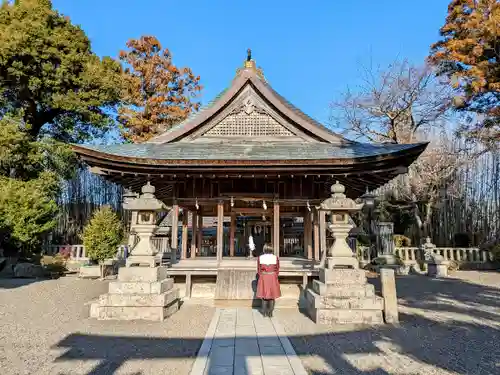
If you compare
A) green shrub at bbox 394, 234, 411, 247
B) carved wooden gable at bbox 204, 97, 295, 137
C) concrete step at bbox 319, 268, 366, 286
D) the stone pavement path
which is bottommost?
the stone pavement path

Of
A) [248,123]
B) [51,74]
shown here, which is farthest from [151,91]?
[248,123]

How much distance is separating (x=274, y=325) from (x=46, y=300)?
21.7ft

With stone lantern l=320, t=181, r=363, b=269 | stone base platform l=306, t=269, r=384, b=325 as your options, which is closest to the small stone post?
stone base platform l=306, t=269, r=384, b=325

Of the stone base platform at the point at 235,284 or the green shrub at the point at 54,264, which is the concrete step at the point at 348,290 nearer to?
the stone base platform at the point at 235,284

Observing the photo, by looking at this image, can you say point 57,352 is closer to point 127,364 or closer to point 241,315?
point 127,364

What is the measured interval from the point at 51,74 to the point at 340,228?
1870cm

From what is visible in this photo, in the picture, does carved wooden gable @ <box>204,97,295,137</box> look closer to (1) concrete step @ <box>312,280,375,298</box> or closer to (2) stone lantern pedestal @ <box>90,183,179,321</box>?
(2) stone lantern pedestal @ <box>90,183,179,321</box>

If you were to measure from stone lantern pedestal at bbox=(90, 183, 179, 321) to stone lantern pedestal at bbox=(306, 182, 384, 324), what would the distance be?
3121 mm

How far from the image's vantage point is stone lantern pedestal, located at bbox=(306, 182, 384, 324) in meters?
6.37

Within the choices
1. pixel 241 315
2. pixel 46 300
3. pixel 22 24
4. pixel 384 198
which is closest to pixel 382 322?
pixel 241 315

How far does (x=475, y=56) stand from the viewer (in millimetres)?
14766

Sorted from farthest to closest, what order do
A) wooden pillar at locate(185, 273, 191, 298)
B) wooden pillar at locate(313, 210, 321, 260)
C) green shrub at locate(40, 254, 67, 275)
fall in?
green shrub at locate(40, 254, 67, 275) < wooden pillar at locate(313, 210, 321, 260) < wooden pillar at locate(185, 273, 191, 298)

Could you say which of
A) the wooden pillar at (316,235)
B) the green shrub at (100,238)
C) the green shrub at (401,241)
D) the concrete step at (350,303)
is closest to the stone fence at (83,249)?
the green shrub at (100,238)

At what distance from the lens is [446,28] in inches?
731
